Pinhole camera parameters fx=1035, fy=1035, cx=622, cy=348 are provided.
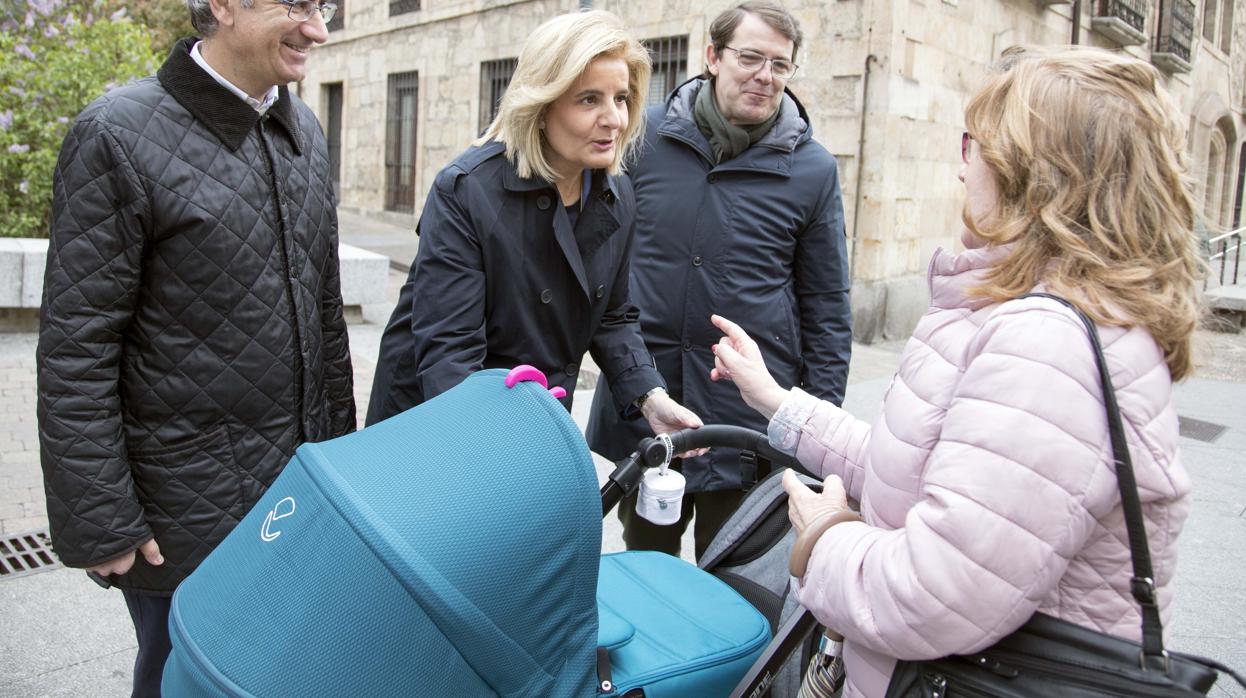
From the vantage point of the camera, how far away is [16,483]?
4766 mm

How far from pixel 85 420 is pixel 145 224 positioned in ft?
1.35

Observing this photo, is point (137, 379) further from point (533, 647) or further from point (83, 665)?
point (83, 665)

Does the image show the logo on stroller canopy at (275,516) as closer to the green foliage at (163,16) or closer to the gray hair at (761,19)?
the gray hair at (761,19)

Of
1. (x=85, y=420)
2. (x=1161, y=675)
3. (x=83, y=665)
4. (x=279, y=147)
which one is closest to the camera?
(x=1161, y=675)

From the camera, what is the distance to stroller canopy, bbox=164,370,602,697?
1.37m

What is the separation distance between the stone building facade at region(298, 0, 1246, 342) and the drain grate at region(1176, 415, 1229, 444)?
6.71ft

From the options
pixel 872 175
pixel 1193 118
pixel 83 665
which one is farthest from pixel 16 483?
pixel 1193 118

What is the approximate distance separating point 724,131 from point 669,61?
8.99 meters

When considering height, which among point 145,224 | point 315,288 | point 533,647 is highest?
point 145,224

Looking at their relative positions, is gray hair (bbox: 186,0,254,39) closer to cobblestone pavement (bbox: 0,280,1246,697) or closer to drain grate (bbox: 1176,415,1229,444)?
cobblestone pavement (bbox: 0,280,1246,697)

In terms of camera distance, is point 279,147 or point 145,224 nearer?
point 145,224

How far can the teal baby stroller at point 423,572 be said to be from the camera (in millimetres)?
1368

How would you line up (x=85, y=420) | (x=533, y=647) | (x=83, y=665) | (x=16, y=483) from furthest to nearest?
(x=16, y=483)
(x=83, y=665)
(x=85, y=420)
(x=533, y=647)

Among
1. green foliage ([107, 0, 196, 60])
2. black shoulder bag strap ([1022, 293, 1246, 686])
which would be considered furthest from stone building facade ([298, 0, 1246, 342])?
green foliage ([107, 0, 196, 60])
